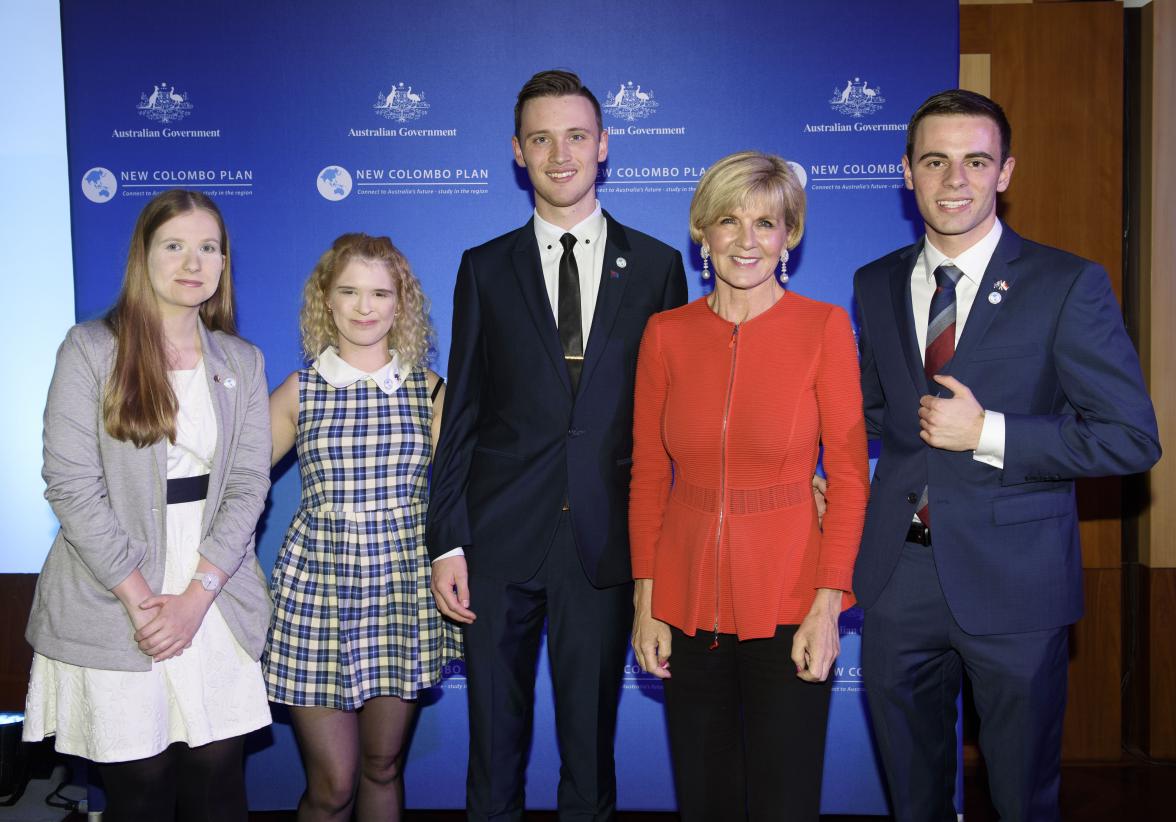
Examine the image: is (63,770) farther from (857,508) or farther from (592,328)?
Answer: (857,508)

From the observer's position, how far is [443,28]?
10.8 feet

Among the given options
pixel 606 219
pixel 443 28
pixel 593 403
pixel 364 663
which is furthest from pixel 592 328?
pixel 443 28

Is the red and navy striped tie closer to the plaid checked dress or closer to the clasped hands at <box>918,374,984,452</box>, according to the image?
the clasped hands at <box>918,374,984,452</box>

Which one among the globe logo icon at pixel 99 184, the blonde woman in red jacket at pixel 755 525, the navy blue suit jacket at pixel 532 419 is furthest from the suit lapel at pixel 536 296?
the globe logo icon at pixel 99 184

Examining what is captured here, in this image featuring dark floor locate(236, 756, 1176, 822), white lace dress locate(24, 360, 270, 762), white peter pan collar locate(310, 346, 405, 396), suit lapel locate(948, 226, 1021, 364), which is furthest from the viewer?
dark floor locate(236, 756, 1176, 822)

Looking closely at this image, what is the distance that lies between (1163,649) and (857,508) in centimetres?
268

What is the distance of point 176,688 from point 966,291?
2183 mm

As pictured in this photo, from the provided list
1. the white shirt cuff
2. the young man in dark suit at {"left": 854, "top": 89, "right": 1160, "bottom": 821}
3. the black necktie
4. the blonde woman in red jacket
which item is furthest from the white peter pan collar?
the white shirt cuff

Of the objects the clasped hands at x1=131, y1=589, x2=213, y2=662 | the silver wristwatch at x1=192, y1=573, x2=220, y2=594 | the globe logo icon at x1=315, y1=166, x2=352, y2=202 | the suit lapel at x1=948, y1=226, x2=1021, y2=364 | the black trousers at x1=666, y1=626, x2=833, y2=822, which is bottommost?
the black trousers at x1=666, y1=626, x2=833, y2=822

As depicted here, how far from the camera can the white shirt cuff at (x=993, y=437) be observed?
2.01 metres

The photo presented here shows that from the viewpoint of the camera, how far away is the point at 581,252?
2451mm

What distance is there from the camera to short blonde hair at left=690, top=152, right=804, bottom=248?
6.61ft

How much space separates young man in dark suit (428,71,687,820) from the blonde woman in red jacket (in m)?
0.26

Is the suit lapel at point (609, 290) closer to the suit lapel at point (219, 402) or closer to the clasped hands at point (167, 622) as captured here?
the suit lapel at point (219, 402)
